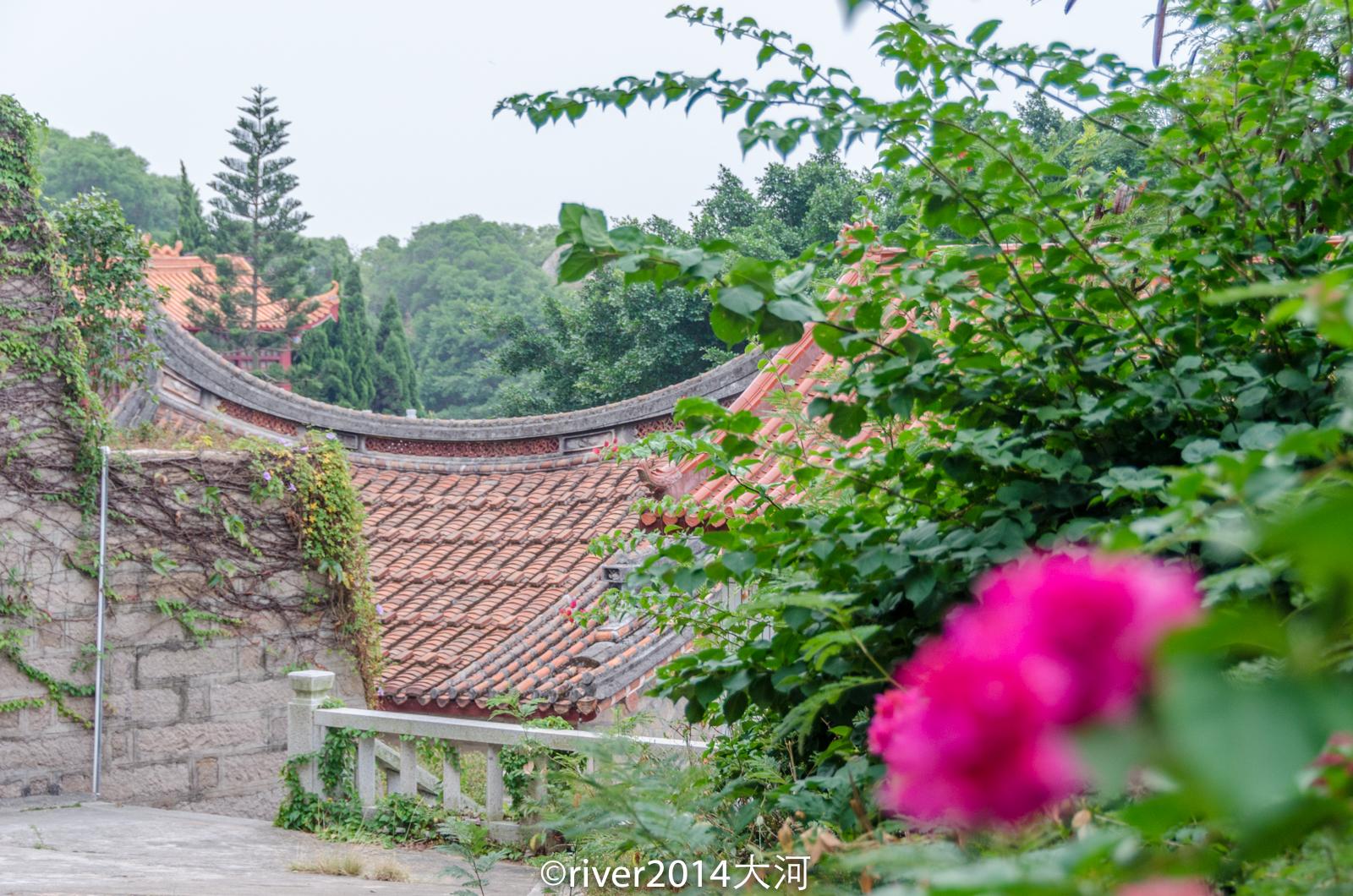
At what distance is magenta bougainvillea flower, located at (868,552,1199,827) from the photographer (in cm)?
43

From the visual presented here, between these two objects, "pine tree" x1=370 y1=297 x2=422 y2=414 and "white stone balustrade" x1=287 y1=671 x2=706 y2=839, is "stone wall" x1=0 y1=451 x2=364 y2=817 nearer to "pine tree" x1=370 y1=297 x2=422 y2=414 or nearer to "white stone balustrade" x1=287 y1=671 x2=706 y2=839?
"white stone balustrade" x1=287 y1=671 x2=706 y2=839

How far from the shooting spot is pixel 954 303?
78.2 inches

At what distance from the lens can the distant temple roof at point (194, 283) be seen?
23000mm

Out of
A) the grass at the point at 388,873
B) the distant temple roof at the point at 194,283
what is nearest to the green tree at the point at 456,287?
the distant temple roof at the point at 194,283

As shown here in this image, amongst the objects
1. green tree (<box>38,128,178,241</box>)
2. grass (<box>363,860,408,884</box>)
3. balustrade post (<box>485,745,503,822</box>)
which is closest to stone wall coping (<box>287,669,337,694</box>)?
balustrade post (<box>485,745,503,822</box>)

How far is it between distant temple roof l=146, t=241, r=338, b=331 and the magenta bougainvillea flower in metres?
23.8

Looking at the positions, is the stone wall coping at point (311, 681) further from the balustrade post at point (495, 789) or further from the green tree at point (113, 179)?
the green tree at point (113, 179)

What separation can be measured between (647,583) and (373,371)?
1080 inches

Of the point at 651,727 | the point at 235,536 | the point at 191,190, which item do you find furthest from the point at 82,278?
the point at 191,190

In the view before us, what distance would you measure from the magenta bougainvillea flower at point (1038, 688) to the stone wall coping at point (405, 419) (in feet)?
26.9

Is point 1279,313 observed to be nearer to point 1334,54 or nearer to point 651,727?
point 1334,54

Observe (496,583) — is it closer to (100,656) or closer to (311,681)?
(311,681)

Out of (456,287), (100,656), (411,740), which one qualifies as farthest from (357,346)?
(411,740)

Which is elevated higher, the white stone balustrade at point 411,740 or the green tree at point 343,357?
the green tree at point 343,357
